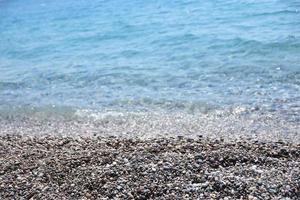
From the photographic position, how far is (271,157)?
805cm

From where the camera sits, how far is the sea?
36.7 feet

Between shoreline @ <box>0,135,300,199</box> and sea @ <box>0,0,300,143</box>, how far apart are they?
1.57m

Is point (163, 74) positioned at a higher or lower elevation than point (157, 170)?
lower

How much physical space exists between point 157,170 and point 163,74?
754 centimetres

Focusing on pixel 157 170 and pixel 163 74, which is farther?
pixel 163 74

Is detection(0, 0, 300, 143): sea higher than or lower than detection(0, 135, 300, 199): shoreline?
lower

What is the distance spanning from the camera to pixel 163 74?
14.9 m

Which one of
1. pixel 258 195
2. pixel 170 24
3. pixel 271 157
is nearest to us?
pixel 258 195

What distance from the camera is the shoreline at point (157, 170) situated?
701 cm

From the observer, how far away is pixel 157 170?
758 cm

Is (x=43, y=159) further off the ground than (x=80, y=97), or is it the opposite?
(x=43, y=159)

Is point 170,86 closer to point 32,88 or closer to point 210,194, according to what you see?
point 32,88

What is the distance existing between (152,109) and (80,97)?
107 inches

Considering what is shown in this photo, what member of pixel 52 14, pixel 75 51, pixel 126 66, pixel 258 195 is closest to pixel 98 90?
pixel 126 66
